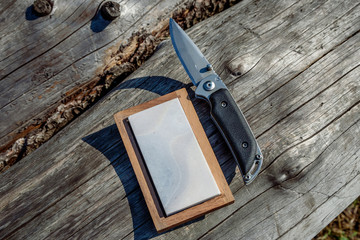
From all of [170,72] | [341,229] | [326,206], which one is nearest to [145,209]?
[170,72]

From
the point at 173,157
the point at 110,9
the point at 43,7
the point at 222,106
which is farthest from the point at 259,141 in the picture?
the point at 43,7

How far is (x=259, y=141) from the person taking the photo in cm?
187

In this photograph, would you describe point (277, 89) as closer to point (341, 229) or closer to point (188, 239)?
point (188, 239)

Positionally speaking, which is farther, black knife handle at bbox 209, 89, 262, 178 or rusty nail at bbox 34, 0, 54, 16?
rusty nail at bbox 34, 0, 54, 16

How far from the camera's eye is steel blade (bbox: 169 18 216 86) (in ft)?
6.08

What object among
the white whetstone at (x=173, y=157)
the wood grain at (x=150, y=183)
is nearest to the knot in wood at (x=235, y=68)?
the wood grain at (x=150, y=183)

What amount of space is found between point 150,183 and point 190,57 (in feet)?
2.58

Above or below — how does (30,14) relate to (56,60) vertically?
above

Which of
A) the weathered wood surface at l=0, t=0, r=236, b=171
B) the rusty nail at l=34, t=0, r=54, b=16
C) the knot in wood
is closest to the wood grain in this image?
the knot in wood

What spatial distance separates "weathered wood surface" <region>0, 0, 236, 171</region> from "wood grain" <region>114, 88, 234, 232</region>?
0.47 metres

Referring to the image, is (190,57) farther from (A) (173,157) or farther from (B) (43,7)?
(B) (43,7)

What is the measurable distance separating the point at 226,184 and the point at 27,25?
63.3 inches

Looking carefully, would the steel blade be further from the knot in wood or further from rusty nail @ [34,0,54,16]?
rusty nail @ [34,0,54,16]

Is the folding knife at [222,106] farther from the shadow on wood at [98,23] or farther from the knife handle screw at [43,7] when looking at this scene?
the knife handle screw at [43,7]
